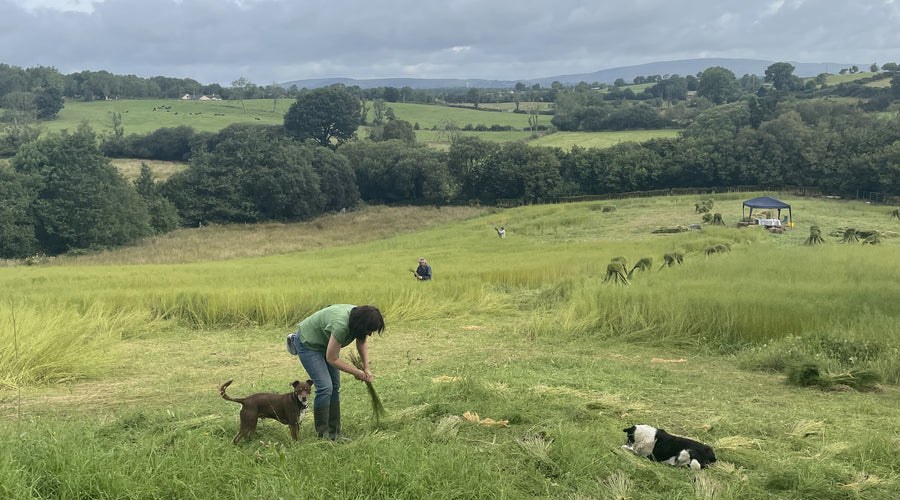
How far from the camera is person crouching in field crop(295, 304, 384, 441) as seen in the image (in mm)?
5488

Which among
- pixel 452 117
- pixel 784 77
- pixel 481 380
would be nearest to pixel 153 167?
pixel 452 117

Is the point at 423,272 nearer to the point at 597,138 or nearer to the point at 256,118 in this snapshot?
the point at 597,138

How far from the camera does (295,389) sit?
18.1ft

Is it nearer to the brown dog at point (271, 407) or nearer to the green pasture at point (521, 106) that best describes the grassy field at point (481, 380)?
the brown dog at point (271, 407)

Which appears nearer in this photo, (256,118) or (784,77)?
(256,118)

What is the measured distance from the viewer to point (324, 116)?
280 ft

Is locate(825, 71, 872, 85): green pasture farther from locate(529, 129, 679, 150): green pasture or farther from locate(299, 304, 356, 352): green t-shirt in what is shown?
locate(299, 304, 356, 352): green t-shirt

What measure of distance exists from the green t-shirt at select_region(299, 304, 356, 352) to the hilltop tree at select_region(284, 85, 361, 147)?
80.9m

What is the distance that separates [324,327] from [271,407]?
0.77 meters

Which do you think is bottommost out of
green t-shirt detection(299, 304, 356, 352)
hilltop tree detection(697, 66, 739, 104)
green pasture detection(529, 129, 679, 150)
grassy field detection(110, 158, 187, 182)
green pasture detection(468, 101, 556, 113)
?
grassy field detection(110, 158, 187, 182)

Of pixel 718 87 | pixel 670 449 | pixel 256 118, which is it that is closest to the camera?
pixel 670 449

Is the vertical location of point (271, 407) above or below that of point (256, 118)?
below

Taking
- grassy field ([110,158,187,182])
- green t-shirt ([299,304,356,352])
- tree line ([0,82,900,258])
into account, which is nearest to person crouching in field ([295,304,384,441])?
green t-shirt ([299,304,356,352])

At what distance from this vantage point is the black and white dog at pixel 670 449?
518 cm
